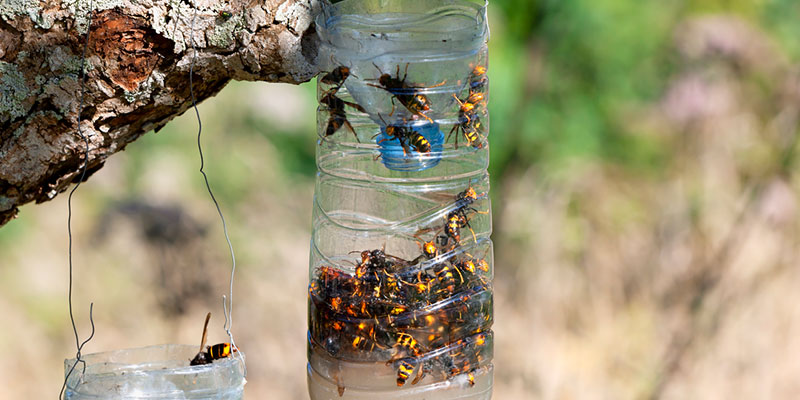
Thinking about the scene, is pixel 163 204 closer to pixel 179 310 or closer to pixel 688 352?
pixel 179 310

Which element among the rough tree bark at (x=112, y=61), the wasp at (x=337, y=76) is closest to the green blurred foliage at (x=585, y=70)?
the wasp at (x=337, y=76)

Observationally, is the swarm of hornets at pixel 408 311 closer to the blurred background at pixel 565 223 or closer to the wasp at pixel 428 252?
the wasp at pixel 428 252

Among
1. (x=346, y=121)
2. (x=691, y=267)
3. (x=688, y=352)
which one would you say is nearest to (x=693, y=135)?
(x=691, y=267)

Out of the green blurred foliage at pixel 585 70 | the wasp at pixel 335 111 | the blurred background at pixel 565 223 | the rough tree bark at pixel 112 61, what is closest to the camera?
the rough tree bark at pixel 112 61

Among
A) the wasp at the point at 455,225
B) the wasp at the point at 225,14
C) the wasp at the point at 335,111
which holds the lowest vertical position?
the wasp at the point at 455,225

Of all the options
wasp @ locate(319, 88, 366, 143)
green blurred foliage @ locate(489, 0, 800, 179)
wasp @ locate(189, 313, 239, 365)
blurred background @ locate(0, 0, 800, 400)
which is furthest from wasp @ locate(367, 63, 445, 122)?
green blurred foliage @ locate(489, 0, 800, 179)

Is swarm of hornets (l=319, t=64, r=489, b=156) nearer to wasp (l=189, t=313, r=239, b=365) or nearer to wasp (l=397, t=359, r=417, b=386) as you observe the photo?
wasp (l=397, t=359, r=417, b=386)

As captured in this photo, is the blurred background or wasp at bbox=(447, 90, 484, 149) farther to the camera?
the blurred background
